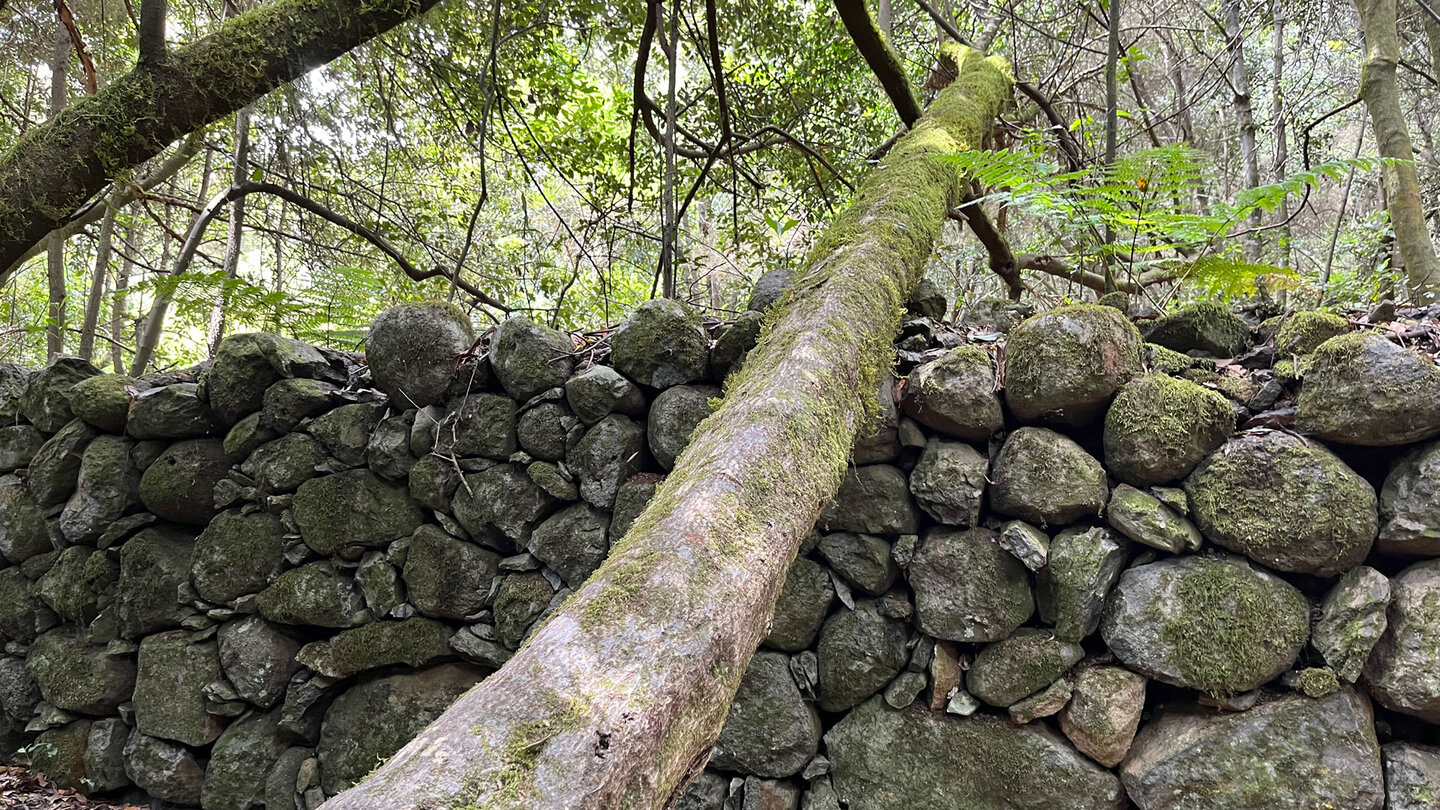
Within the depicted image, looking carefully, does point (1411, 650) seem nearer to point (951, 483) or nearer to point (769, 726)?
point (951, 483)

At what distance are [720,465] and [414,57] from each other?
3957 millimetres

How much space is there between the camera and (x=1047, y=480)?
2213mm

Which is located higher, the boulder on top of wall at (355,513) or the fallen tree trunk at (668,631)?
the boulder on top of wall at (355,513)

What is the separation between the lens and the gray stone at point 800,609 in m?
2.45

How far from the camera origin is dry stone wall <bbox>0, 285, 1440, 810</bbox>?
1.95 m

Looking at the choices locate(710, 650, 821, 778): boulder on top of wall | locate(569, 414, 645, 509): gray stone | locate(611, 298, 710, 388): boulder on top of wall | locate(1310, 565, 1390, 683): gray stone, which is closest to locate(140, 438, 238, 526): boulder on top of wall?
locate(569, 414, 645, 509): gray stone

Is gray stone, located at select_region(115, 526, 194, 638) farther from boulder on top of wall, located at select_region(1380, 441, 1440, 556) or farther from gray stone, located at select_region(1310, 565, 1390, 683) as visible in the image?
boulder on top of wall, located at select_region(1380, 441, 1440, 556)

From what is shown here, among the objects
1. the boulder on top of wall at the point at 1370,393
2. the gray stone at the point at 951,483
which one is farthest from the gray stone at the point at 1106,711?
the boulder on top of wall at the point at 1370,393

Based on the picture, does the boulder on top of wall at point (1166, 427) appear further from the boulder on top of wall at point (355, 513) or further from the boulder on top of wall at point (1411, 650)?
the boulder on top of wall at point (355, 513)

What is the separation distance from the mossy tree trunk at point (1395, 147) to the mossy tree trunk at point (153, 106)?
4224 mm

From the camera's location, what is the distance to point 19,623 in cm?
Result: 330

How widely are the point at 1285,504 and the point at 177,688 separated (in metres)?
4.21

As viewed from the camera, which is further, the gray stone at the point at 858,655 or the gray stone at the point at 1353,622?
the gray stone at the point at 858,655

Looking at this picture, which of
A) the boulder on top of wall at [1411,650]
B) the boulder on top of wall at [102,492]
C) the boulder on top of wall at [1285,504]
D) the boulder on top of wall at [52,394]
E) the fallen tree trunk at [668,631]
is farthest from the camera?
the boulder on top of wall at [52,394]
